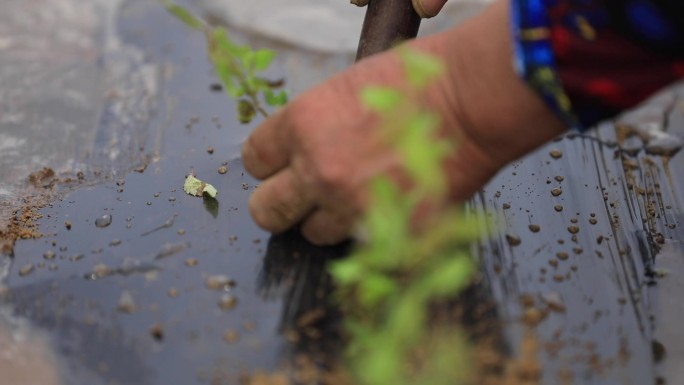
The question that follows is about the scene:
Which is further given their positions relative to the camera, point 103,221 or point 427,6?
point 427,6

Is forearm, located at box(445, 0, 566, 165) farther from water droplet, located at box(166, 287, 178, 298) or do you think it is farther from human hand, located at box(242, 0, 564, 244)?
water droplet, located at box(166, 287, 178, 298)

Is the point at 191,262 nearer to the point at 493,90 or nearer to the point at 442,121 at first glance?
the point at 442,121

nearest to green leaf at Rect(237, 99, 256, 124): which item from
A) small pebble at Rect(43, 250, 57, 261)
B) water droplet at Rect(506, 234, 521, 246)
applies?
small pebble at Rect(43, 250, 57, 261)

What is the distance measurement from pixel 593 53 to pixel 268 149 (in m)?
0.64

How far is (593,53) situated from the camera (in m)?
1.19

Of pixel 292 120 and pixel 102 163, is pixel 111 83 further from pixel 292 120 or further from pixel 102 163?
pixel 292 120

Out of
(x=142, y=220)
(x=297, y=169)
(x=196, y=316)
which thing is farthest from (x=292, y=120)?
(x=142, y=220)

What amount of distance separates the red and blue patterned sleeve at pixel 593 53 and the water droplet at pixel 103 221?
99 centimetres

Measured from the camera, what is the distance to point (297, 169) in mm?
1386

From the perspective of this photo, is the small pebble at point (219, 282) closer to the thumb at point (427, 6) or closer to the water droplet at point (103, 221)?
the water droplet at point (103, 221)

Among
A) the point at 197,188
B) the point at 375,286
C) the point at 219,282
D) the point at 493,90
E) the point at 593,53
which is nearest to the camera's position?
the point at 375,286

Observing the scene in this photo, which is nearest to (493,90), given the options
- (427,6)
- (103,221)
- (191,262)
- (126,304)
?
(427,6)

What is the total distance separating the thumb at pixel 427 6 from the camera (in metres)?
1.79

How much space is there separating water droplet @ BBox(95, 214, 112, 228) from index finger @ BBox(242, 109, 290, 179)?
15.4 inches
